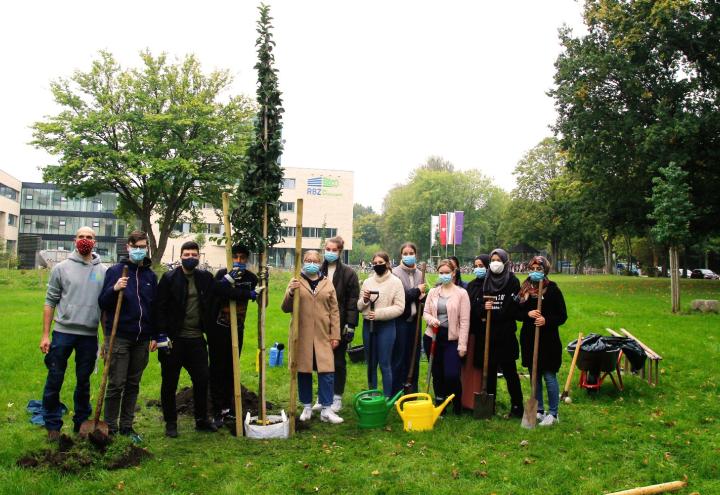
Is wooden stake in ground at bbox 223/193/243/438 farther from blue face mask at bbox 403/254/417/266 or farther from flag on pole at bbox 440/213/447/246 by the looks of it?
flag on pole at bbox 440/213/447/246

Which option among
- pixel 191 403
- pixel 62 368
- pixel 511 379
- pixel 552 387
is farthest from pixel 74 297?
pixel 552 387

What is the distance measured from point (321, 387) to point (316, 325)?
2.71ft

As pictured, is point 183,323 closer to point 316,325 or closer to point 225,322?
point 225,322

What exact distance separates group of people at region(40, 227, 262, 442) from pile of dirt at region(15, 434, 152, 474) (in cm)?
49

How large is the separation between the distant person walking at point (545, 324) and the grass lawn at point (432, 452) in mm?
491

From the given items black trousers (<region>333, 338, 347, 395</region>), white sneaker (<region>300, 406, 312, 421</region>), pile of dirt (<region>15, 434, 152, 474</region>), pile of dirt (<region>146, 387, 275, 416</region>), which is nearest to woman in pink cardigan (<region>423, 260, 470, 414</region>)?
black trousers (<region>333, 338, 347, 395</region>)

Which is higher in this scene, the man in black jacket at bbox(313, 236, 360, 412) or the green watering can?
the man in black jacket at bbox(313, 236, 360, 412)

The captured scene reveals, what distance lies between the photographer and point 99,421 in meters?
5.75

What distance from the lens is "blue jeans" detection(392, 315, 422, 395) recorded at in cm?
762

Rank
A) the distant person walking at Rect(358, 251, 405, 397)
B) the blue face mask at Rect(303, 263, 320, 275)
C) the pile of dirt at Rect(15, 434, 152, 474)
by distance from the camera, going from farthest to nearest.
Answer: the distant person walking at Rect(358, 251, 405, 397) < the blue face mask at Rect(303, 263, 320, 275) < the pile of dirt at Rect(15, 434, 152, 474)

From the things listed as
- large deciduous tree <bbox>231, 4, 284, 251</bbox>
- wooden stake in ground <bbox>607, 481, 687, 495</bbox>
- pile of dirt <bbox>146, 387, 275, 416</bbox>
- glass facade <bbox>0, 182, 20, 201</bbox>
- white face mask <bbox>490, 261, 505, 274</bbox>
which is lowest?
pile of dirt <bbox>146, 387, 275, 416</bbox>

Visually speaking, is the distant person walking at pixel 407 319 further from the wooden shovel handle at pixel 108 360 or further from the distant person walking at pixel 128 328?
the wooden shovel handle at pixel 108 360

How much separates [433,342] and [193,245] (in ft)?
11.0

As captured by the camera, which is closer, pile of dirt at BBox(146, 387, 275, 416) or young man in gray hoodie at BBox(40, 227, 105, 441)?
young man in gray hoodie at BBox(40, 227, 105, 441)
